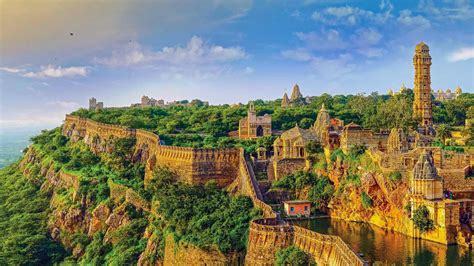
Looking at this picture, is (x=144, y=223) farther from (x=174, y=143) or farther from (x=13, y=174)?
(x=13, y=174)

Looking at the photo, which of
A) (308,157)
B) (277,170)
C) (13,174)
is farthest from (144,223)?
(13,174)

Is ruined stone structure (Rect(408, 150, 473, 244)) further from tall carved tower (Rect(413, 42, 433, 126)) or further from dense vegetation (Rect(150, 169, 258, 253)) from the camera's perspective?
tall carved tower (Rect(413, 42, 433, 126))

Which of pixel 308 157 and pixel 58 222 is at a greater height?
pixel 308 157

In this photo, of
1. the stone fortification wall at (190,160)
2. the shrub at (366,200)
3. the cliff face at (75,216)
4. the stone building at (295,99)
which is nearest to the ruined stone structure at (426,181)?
the shrub at (366,200)

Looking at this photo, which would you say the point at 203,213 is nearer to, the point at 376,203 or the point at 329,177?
the point at 329,177

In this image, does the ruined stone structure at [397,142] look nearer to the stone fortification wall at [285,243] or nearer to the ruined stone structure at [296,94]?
the stone fortification wall at [285,243]

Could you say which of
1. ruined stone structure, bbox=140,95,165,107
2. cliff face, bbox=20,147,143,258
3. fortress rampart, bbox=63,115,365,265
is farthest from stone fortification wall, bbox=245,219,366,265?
ruined stone structure, bbox=140,95,165,107
